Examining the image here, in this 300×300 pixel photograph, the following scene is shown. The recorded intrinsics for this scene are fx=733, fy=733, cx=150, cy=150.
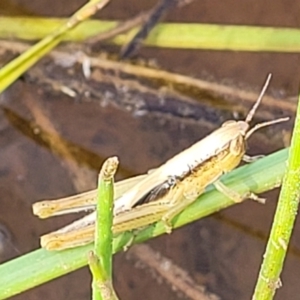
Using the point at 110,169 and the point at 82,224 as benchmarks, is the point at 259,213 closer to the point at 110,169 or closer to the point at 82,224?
the point at 82,224

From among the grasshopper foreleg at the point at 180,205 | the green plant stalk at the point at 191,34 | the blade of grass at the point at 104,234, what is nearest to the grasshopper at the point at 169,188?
the grasshopper foreleg at the point at 180,205

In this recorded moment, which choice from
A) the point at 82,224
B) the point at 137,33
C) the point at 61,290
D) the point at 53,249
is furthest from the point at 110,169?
the point at 137,33

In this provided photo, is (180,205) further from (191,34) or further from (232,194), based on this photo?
(191,34)

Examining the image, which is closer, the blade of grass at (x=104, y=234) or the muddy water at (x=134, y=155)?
the blade of grass at (x=104, y=234)

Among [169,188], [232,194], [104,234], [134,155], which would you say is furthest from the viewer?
[134,155]

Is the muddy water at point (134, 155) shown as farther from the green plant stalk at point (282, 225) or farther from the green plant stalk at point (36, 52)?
the green plant stalk at point (282, 225)

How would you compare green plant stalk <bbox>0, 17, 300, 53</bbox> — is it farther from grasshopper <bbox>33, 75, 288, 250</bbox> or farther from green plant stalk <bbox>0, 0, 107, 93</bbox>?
grasshopper <bbox>33, 75, 288, 250</bbox>

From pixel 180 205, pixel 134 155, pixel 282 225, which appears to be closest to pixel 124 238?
pixel 180 205
